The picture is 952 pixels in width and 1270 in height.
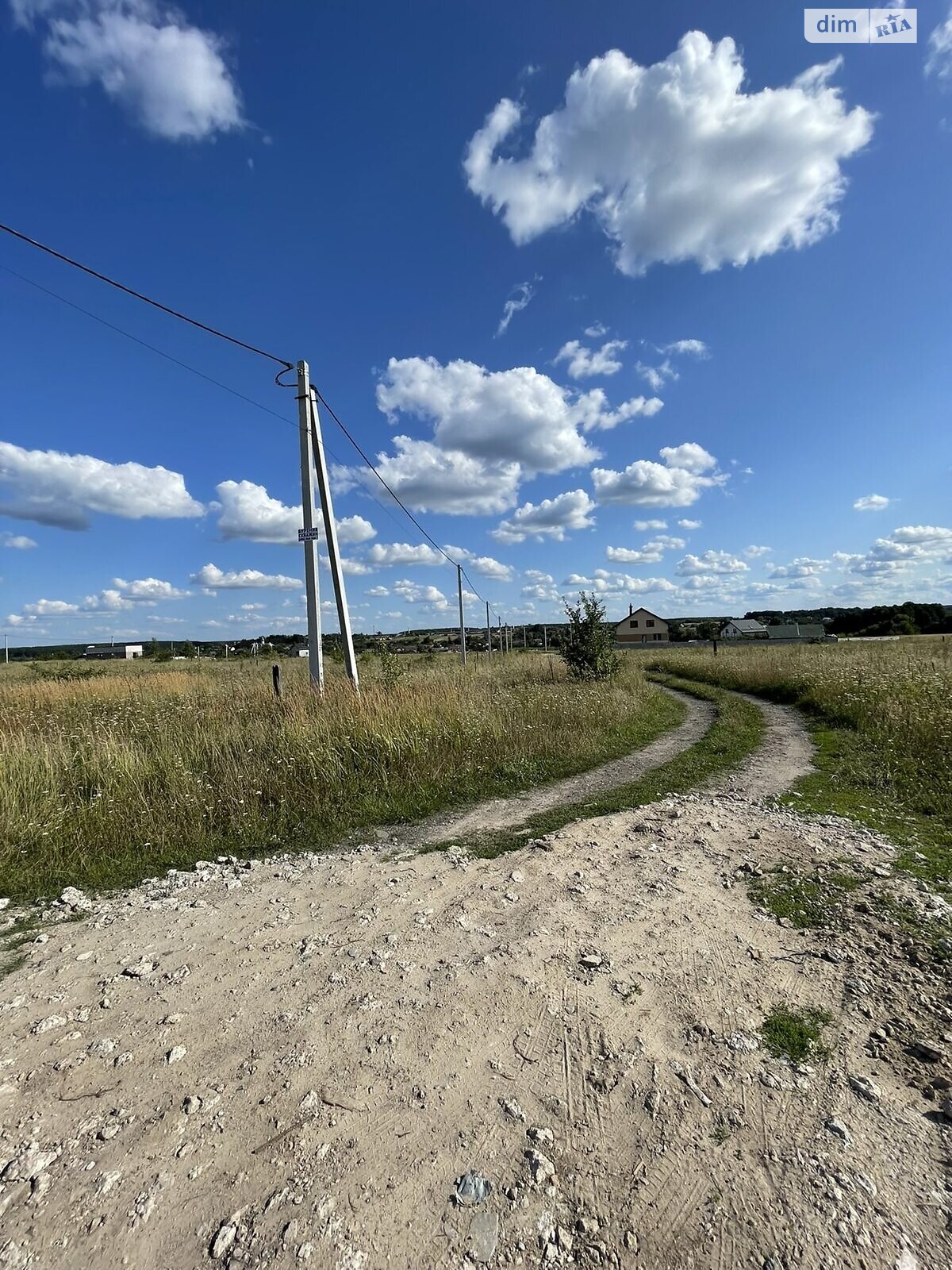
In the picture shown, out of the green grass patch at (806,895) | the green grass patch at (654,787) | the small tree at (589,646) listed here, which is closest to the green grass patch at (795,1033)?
the green grass patch at (806,895)

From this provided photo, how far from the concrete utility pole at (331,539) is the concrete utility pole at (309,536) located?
0.12 meters

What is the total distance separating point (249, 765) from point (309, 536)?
488 cm

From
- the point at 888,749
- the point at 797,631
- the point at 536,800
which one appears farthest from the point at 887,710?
the point at 797,631

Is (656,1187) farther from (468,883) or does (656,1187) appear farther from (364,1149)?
(468,883)

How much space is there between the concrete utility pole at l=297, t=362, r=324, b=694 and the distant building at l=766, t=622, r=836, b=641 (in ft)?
240

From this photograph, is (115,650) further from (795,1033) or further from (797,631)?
(795,1033)

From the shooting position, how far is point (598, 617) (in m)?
20.1

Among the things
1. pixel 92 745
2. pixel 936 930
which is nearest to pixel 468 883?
pixel 936 930

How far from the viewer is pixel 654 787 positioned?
7176mm

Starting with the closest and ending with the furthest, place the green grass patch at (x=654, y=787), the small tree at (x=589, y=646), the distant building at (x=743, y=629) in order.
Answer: the green grass patch at (x=654, y=787) → the small tree at (x=589, y=646) → the distant building at (x=743, y=629)

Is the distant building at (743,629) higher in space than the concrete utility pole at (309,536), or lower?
lower

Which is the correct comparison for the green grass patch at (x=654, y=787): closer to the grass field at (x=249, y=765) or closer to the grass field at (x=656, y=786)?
the grass field at (x=656, y=786)

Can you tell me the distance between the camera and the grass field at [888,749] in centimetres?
523

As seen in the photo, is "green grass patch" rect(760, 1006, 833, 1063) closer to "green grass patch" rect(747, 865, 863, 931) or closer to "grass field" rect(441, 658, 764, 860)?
"green grass patch" rect(747, 865, 863, 931)
